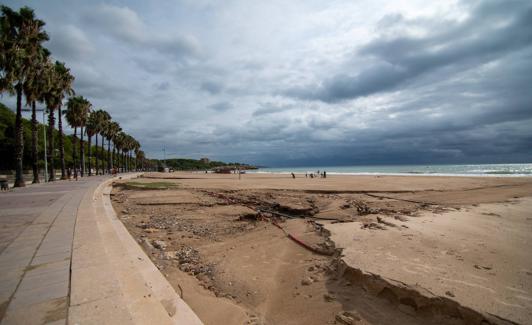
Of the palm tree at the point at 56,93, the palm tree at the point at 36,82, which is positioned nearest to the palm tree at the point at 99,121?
the palm tree at the point at 56,93

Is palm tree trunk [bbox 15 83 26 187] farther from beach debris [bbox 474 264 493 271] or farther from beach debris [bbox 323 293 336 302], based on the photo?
beach debris [bbox 474 264 493 271]

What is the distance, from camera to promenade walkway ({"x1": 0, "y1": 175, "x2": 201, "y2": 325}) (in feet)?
8.25

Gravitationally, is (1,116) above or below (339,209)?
above

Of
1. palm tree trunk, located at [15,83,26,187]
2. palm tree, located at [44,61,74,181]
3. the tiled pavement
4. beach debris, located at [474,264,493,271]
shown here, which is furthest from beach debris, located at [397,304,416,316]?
palm tree, located at [44,61,74,181]

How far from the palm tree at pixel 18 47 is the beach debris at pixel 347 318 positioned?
24362 millimetres

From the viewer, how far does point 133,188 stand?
787 inches

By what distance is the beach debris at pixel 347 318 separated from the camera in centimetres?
328

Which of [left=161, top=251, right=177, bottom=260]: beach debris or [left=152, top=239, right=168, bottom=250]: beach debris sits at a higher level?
[left=152, top=239, right=168, bottom=250]: beach debris

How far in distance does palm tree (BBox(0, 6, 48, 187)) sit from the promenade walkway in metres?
18.5

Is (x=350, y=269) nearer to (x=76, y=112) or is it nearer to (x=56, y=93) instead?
(x=56, y=93)

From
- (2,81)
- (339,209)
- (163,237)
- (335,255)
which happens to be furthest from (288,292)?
(2,81)

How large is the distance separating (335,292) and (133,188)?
1943 centimetres

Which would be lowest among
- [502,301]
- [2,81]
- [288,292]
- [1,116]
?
[288,292]

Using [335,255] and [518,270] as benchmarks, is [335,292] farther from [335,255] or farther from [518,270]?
[518,270]
